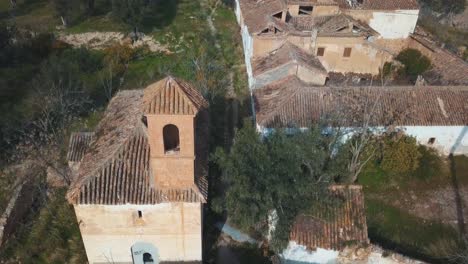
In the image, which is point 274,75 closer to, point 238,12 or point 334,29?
point 334,29

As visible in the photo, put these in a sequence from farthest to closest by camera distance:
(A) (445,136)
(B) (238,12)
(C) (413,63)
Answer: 1. (B) (238,12)
2. (C) (413,63)
3. (A) (445,136)

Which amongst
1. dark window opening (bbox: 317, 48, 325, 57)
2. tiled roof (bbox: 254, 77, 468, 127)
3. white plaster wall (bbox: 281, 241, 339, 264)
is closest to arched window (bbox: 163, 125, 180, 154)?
tiled roof (bbox: 254, 77, 468, 127)

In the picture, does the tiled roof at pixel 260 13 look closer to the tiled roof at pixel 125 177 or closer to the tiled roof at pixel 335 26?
the tiled roof at pixel 335 26

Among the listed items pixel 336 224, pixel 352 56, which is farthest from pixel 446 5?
pixel 336 224

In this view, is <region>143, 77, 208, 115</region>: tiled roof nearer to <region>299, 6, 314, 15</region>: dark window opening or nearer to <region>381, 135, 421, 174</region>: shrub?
<region>381, 135, 421, 174</region>: shrub

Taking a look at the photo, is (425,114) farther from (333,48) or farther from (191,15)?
(191,15)

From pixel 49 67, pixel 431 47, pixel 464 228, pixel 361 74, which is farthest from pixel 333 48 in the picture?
pixel 49 67
